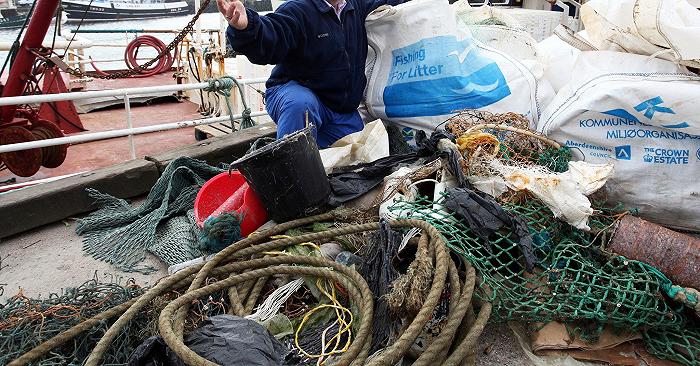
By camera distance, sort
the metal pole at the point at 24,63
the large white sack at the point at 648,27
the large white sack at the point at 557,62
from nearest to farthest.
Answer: the large white sack at the point at 648,27 < the large white sack at the point at 557,62 < the metal pole at the point at 24,63

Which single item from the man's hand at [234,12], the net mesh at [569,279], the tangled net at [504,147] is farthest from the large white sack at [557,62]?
the man's hand at [234,12]

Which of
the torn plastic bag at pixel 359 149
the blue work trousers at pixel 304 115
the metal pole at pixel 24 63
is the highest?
the metal pole at pixel 24 63

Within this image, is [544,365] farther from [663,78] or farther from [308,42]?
[308,42]

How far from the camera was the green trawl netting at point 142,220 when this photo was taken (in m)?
2.70

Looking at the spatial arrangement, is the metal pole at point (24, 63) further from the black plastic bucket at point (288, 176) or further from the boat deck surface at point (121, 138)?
the black plastic bucket at point (288, 176)

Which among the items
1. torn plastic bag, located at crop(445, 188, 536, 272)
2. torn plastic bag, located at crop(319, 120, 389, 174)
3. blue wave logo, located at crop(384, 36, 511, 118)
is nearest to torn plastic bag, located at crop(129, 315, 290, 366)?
torn plastic bag, located at crop(445, 188, 536, 272)

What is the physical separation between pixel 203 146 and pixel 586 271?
2.93 meters

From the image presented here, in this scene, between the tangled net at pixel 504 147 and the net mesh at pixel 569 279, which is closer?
the net mesh at pixel 569 279

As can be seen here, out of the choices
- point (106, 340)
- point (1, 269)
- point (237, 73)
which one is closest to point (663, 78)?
point (106, 340)

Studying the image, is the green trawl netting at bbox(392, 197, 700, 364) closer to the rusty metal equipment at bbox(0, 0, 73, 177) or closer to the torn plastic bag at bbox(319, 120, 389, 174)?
the torn plastic bag at bbox(319, 120, 389, 174)

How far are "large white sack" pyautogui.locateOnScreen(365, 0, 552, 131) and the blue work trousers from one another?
0.90 ft

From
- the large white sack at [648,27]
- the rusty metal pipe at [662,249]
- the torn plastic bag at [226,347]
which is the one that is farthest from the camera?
the large white sack at [648,27]

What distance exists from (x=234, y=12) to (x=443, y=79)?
1401mm

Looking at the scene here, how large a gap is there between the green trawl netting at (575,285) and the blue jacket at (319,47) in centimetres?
161
